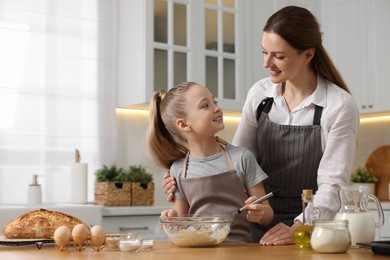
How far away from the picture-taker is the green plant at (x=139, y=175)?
172 inches

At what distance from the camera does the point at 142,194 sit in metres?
4.34

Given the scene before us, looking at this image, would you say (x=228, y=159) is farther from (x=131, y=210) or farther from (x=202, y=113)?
(x=131, y=210)

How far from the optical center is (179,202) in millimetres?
2482

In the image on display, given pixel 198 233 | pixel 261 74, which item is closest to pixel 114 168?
pixel 261 74

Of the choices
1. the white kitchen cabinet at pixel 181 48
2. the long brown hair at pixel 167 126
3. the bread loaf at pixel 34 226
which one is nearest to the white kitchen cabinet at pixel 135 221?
the white kitchen cabinet at pixel 181 48

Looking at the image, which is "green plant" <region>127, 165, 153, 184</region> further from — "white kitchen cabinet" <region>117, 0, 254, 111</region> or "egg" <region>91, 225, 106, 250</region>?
"egg" <region>91, 225, 106, 250</region>

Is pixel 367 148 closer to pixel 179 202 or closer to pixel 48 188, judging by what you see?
pixel 48 188

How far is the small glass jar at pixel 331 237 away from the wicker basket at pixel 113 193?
8.21ft

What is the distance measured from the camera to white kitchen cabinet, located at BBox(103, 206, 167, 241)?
402cm

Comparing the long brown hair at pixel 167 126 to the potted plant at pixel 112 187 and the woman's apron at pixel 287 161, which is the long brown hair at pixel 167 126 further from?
the potted plant at pixel 112 187

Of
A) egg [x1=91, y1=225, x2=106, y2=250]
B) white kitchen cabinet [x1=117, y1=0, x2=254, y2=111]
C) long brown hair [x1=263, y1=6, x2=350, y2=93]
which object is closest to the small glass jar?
egg [x1=91, y1=225, x2=106, y2=250]

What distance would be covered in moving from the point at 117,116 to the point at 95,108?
0.18 m

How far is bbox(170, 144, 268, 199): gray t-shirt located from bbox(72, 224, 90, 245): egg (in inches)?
24.9

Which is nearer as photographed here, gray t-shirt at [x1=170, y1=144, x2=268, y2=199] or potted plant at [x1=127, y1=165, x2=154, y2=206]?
gray t-shirt at [x1=170, y1=144, x2=268, y2=199]
